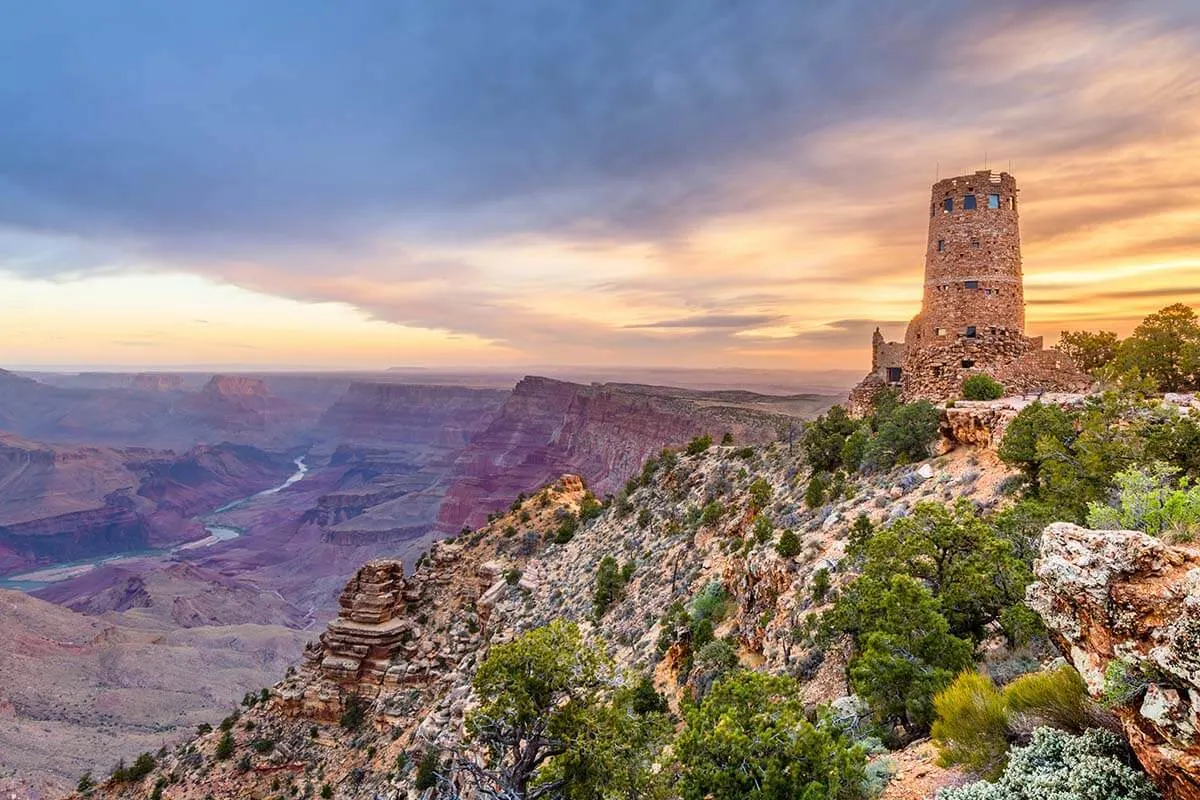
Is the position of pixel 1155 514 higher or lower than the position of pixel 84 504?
higher

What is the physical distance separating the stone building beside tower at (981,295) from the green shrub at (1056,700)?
63.2 ft

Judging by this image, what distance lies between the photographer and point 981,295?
22.6 metres

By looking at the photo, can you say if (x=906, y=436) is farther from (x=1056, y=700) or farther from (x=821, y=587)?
(x=1056, y=700)

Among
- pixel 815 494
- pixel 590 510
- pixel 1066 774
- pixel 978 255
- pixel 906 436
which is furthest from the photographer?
pixel 590 510

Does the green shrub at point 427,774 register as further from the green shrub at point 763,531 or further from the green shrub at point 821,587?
the green shrub at point 821,587

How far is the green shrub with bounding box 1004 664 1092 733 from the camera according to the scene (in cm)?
607

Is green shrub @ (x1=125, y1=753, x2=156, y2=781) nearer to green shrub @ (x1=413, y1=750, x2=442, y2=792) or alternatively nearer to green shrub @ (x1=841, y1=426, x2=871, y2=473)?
green shrub @ (x1=413, y1=750, x2=442, y2=792)

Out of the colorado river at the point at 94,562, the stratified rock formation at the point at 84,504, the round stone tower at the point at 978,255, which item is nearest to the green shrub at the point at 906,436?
the round stone tower at the point at 978,255

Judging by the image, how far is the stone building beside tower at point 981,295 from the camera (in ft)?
73.7

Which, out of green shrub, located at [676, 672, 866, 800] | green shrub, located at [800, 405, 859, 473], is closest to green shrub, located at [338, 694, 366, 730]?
green shrub, located at [800, 405, 859, 473]

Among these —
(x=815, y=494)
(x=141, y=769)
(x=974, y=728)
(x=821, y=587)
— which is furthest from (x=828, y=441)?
(x=141, y=769)

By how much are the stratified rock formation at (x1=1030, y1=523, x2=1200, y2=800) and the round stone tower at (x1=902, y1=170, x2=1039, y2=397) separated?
20.3 meters

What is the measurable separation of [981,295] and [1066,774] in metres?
21.4

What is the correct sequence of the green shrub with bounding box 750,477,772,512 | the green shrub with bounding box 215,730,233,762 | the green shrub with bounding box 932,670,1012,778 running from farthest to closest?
the green shrub with bounding box 215,730,233,762 → the green shrub with bounding box 750,477,772,512 → the green shrub with bounding box 932,670,1012,778
